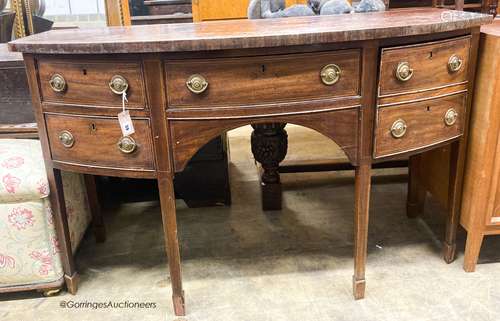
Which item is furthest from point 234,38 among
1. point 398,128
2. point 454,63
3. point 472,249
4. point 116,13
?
point 116,13

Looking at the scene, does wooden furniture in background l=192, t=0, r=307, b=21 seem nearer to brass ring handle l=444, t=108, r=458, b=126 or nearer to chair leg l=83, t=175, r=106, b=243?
chair leg l=83, t=175, r=106, b=243

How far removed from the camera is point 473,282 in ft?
4.76

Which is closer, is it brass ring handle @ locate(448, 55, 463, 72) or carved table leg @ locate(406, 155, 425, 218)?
brass ring handle @ locate(448, 55, 463, 72)

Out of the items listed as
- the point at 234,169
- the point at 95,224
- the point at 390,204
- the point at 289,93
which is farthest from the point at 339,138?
the point at 234,169

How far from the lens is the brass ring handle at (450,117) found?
130 cm

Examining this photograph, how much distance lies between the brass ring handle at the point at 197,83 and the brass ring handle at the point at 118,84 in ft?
0.51

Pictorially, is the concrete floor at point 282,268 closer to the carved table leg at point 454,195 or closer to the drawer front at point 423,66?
the carved table leg at point 454,195

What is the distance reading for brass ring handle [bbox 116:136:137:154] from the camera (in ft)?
3.86

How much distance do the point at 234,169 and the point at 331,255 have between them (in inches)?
37.7

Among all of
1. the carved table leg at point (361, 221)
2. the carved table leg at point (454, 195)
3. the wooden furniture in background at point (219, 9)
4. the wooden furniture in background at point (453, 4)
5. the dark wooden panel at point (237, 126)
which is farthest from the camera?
the wooden furniture in background at point (453, 4)

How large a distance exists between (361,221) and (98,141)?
2.49ft

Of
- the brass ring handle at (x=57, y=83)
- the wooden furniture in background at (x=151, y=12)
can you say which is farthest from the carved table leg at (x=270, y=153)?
the wooden furniture in background at (x=151, y=12)

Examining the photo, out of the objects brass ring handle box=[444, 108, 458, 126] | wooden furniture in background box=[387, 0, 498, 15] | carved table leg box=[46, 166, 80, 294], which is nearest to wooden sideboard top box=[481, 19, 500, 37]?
brass ring handle box=[444, 108, 458, 126]

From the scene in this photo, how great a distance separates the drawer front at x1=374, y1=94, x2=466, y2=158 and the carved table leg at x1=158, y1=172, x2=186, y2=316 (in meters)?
0.57
